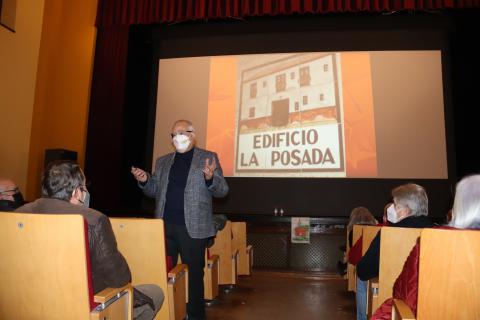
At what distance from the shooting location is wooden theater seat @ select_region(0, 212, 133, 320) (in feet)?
4.22

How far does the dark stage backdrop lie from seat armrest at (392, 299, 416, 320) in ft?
14.6

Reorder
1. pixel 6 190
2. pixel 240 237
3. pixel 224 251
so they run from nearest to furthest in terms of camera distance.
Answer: pixel 6 190
pixel 224 251
pixel 240 237

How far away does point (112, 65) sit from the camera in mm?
6168

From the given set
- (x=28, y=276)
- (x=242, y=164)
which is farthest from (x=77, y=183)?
(x=242, y=164)

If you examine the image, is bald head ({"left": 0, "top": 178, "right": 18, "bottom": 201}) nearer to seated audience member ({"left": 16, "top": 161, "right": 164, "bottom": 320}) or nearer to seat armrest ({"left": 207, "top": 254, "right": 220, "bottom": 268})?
seated audience member ({"left": 16, "top": 161, "right": 164, "bottom": 320})

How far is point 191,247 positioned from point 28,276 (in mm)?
1165

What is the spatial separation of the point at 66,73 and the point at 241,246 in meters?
4.18

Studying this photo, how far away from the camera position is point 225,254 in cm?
352

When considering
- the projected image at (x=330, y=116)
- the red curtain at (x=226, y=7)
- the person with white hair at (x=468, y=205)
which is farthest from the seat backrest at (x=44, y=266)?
the red curtain at (x=226, y=7)

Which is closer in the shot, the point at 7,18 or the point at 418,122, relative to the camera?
the point at 7,18

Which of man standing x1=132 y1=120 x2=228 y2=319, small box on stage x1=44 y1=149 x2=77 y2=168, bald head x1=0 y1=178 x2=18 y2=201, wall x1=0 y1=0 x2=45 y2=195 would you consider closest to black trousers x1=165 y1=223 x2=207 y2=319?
man standing x1=132 y1=120 x2=228 y2=319

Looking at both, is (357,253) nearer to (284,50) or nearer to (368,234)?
(368,234)

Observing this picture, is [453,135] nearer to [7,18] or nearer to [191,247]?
[191,247]

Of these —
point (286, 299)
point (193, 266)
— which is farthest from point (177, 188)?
point (286, 299)
